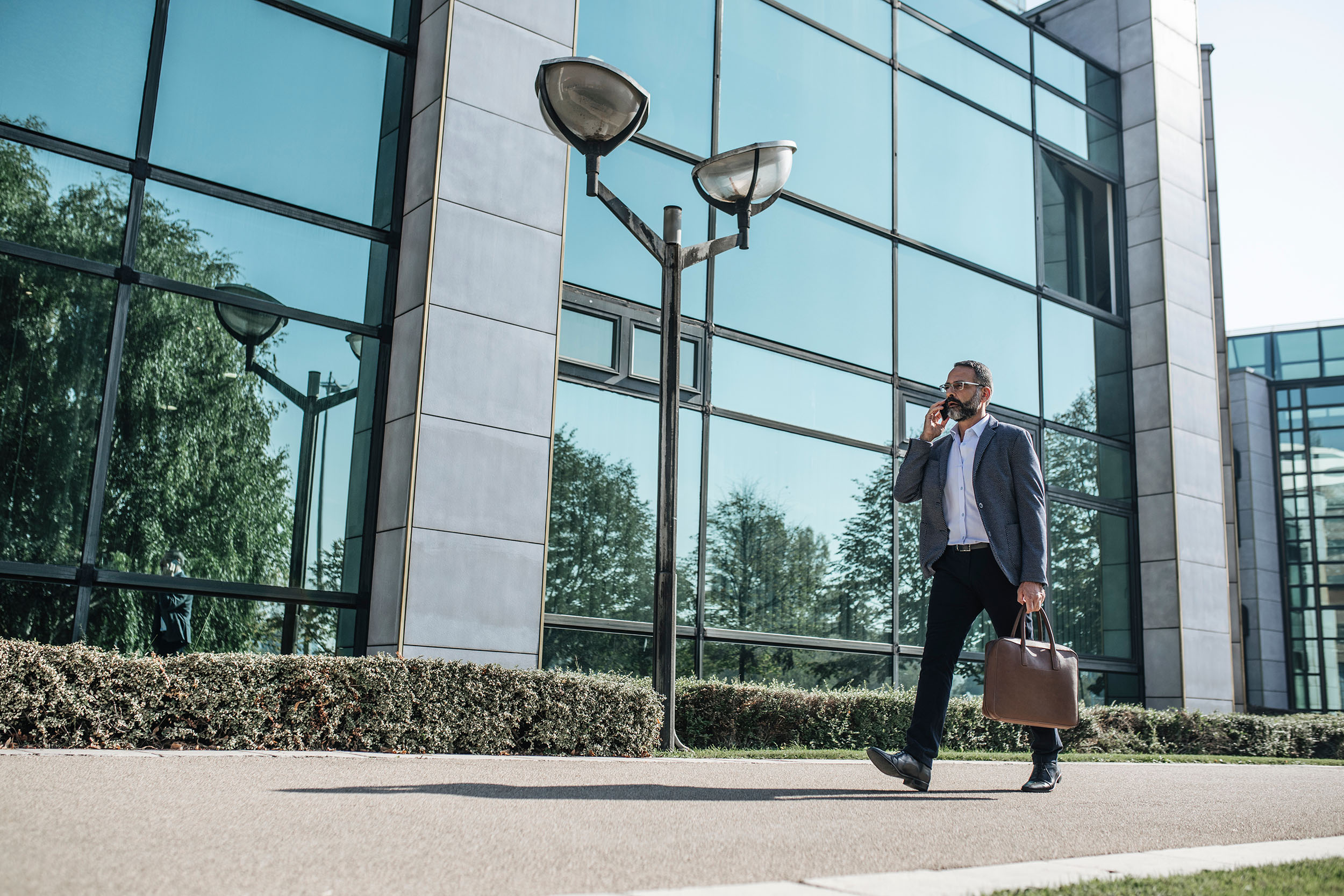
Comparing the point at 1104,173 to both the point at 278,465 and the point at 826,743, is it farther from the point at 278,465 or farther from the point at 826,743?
the point at 278,465

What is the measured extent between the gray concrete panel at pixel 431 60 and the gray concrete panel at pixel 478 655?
15.0 ft

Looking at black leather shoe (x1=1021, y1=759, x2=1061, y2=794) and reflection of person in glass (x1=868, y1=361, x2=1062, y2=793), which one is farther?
black leather shoe (x1=1021, y1=759, x2=1061, y2=794)

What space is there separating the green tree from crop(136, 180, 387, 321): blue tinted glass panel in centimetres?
2

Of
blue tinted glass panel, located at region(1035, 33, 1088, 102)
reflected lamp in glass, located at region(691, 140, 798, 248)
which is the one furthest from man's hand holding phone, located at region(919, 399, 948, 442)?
blue tinted glass panel, located at region(1035, 33, 1088, 102)

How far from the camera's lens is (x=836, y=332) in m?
12.7

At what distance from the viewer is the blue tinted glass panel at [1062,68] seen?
1650 centimetres

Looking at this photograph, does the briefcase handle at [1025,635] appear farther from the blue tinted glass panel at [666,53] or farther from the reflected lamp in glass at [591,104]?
the blue tinted glass panel at [666,53]

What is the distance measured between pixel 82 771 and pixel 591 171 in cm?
416

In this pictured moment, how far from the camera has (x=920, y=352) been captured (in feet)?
44.9

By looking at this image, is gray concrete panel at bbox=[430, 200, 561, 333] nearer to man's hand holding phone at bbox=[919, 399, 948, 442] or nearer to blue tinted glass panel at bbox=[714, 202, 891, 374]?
blue tinted glass panel at bbox=[714, 202, 891, 374]

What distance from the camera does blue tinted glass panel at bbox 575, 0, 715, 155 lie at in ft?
36.4

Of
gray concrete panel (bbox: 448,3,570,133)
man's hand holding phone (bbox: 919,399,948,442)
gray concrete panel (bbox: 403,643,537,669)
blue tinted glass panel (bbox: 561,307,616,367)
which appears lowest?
gray concrete panel (bbox: 403,643,537,669)

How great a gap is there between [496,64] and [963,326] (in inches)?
286

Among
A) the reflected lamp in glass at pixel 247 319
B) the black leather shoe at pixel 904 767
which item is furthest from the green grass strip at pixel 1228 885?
the reflected lamp in glass at pixel 247 319
